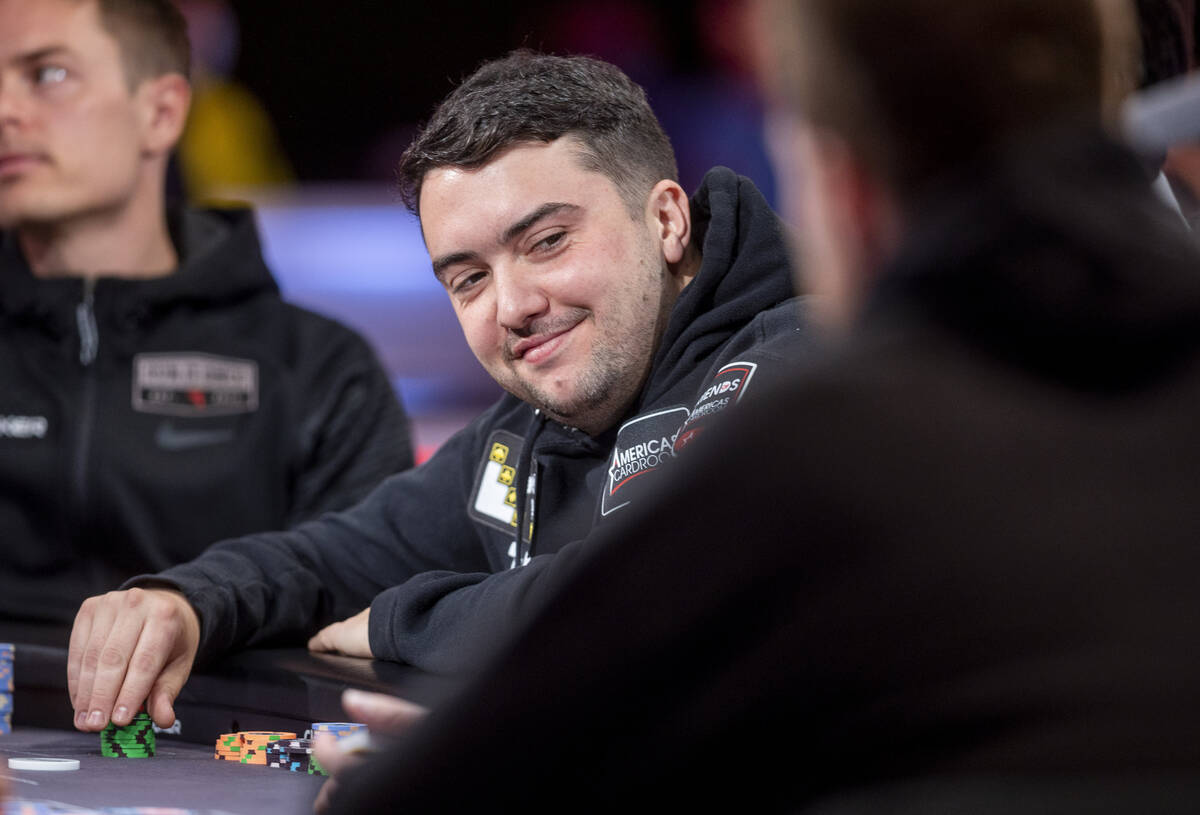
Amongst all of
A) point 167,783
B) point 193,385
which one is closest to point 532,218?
point 167,783

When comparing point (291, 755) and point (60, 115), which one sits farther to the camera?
point (60, 115)

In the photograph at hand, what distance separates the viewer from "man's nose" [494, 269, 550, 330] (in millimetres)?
1848

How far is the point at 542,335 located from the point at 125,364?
114 cm

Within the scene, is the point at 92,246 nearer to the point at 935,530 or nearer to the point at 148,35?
the point at 148,35

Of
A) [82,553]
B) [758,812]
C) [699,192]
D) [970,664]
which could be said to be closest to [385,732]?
[758,812]

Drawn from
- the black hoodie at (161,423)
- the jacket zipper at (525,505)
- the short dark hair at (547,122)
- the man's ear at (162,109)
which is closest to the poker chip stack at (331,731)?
the jacket zipper at (525,505)

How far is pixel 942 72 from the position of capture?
691 mm

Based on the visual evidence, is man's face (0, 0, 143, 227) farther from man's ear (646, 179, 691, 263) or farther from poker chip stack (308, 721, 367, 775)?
poker chip stack (308, 721, 367, 775)

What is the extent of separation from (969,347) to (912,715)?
0.18 metres

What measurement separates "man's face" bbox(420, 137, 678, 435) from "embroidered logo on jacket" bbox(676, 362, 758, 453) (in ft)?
0.83

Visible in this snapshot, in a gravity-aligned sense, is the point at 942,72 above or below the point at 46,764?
above

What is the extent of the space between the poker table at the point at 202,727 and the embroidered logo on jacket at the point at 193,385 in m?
0.64

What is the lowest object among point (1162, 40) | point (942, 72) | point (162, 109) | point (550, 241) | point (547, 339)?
point (942, 72)

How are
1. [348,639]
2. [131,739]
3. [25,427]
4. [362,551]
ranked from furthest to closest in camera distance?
[25,427] → [362,551] → [348,639] → [131,739]
